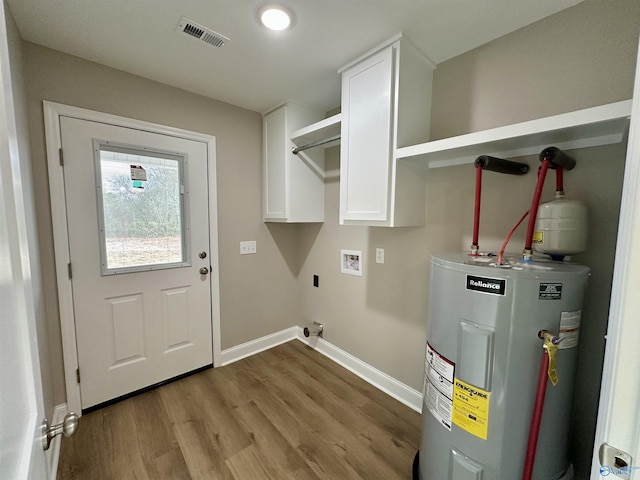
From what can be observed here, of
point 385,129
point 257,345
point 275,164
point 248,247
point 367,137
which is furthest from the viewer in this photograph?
point 257,345

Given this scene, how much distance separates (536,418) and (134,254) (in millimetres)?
2560

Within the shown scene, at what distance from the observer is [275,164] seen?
255 cm

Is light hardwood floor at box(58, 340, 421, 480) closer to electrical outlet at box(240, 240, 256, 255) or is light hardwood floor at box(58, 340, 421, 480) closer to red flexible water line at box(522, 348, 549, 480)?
red flexible water line at box(522, 348, 549, 480)

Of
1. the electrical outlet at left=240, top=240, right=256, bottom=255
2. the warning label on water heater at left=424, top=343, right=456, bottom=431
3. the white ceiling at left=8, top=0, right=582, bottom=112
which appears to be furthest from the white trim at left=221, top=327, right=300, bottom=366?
the white ceiling at left=8, top=0, right=582, bottom=112

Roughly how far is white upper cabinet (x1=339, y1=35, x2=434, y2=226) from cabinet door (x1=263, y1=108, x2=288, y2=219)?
769mm

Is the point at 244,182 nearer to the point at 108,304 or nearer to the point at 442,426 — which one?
the point at 108,304

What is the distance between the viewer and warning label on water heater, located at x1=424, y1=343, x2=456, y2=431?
119cm

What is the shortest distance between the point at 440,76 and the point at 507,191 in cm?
89

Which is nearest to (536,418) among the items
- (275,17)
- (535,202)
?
(535,202)

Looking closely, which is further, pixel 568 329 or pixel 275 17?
pixel 275 17

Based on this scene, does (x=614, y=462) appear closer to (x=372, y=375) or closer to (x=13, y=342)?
(x=13, y=342)

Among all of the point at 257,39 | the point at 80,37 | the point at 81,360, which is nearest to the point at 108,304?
the point at 81,360

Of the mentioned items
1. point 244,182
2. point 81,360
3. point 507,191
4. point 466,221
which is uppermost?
point 244,182

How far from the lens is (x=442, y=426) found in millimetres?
1225
